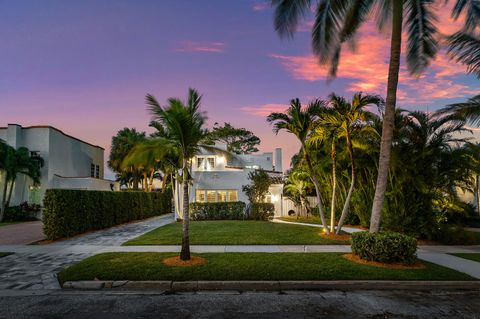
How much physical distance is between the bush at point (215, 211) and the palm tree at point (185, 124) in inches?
468

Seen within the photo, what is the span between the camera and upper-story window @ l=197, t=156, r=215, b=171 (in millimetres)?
22734

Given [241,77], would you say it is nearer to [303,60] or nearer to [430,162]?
[303,60]

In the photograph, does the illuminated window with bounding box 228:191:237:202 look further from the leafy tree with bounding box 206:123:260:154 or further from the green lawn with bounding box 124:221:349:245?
the leafy tree with bounding box 206:123:260:154

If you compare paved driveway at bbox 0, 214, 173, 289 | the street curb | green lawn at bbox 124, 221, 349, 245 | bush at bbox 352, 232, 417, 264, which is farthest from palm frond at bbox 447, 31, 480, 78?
paved driveway at bbox 0, 214, 173, 289

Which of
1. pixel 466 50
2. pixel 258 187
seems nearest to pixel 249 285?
pixel 466 50

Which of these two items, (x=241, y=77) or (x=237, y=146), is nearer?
(x=241, y=77)

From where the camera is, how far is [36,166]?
21531mm

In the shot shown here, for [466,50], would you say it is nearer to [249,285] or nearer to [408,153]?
[408,153]

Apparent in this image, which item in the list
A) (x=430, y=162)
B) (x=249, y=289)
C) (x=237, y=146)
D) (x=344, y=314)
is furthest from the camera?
(x=237, y=146)

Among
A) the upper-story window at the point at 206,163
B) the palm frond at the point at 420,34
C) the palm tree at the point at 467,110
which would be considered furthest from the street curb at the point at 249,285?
the upper-story window at the point at 206,163

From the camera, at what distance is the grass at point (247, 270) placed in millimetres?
6395

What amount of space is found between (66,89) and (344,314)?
1802 cm

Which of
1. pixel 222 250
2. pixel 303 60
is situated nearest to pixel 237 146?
pixel 303 60

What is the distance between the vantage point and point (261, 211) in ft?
65.7
